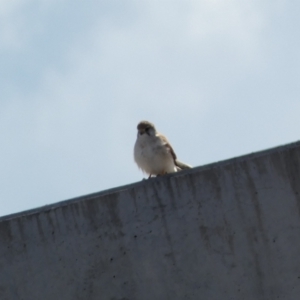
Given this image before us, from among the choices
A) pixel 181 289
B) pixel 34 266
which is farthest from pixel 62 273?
pixel 181 289

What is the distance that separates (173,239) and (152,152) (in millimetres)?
2167

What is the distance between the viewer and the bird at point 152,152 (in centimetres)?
1270

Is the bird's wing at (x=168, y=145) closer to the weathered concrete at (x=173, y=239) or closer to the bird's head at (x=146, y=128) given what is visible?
the bird's head at (x=146, y=128)

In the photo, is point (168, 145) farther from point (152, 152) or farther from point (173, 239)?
point (173, 239)

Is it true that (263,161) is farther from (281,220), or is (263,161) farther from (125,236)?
(125,236)

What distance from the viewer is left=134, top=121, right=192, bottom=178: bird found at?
12.7 metres

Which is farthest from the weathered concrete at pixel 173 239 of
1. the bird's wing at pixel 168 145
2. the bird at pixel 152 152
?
the bird's wing at pixel 168 145

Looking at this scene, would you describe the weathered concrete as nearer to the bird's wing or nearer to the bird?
the bird

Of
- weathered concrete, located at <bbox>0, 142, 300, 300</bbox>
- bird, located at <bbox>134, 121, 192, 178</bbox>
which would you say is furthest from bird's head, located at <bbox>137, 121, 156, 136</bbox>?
weathered concrete, located at <bbox>0, 142, 300, 300</bbox>

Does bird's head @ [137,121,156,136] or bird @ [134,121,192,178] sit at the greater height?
bird's head @ [137,121,156,136]

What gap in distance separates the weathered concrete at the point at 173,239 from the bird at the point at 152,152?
1.77 m

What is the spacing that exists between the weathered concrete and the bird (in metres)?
1.77

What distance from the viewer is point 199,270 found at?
10555 mm

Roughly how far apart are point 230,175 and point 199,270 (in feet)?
3.02
